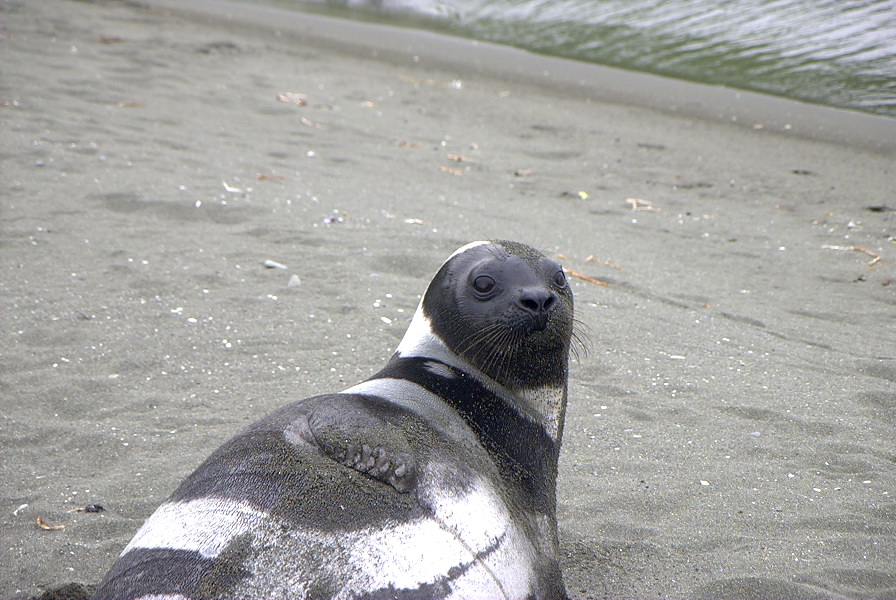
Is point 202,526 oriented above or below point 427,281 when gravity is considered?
above

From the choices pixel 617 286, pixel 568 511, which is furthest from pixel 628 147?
pixel 568 511

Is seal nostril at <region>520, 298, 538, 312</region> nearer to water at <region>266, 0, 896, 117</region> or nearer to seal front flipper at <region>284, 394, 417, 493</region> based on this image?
seal front flipper at <region>284, 394, 417, 493</region>

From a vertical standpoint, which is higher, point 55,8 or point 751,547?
point 55,8

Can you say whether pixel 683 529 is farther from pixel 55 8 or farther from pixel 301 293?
pixel 55 8

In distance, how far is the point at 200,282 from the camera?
194 inches

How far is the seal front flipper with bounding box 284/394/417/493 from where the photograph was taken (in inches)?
90.4

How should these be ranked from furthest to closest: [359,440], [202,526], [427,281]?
1. [427,281]
2. [359,440]
3. [202,526]

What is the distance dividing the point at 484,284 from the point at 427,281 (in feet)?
7.97

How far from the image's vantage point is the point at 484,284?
2801mm

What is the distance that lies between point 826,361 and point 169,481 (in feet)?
11.0

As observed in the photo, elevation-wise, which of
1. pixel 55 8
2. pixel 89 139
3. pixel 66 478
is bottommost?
pixel 66 478

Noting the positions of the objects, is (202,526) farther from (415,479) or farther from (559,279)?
(559,279)

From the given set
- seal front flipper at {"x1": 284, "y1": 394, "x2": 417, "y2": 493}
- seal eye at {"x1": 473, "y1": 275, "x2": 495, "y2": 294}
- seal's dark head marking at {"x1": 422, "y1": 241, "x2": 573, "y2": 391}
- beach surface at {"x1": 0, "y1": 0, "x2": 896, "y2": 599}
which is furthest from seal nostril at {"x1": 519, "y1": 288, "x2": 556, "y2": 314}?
beach surface at {"x1": 0, "y1": 0, "x2": 896, "y2": 599}

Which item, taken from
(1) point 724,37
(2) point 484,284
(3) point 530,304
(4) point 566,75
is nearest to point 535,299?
(3) point 530,304
